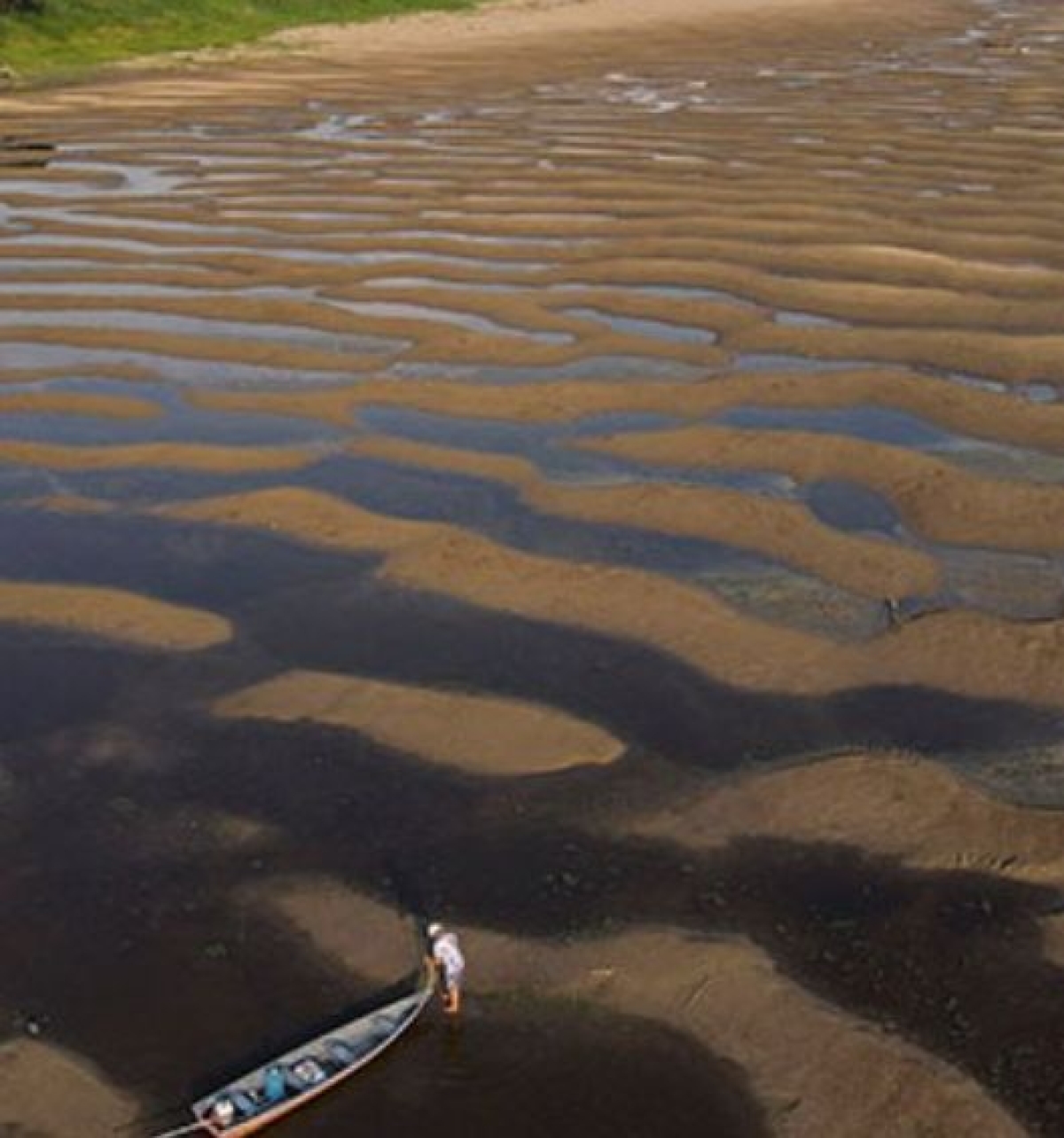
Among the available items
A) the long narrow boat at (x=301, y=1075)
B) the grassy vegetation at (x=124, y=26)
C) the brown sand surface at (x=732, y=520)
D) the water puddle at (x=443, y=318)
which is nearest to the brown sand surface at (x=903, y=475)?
the brown sand surface at (x=732, y=520)

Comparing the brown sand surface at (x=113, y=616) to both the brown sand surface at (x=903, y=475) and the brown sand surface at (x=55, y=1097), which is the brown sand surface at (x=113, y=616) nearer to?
the brown sand surface at (x=55, y=1097)

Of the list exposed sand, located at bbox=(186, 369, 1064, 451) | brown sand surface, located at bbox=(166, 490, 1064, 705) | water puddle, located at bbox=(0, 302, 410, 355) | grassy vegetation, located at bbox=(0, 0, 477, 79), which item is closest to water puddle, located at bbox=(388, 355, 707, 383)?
exposed sand, located at bbox=(186, 369, 1064, 451)

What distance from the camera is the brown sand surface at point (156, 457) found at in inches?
539

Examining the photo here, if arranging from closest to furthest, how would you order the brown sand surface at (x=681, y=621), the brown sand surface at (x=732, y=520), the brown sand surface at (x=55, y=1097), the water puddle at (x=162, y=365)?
Answer: 1. the brown sand surface at (x=55, y=1097)
2. the brown sand surface at (x=681, y=621)
3. the brown sand surface at (x=732, y=520)
4. the water puddle at (x=162, y=365)

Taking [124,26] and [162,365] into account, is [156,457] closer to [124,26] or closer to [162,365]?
[162,365]

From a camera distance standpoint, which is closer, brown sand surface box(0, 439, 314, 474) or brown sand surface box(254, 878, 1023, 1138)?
brown sand surface box(254, 878, 1023, 1138)

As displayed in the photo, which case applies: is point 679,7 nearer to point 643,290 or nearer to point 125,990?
point 643,290

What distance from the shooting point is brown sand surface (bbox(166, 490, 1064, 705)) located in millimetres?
10000

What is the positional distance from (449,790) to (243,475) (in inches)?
208

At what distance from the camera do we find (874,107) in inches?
1278

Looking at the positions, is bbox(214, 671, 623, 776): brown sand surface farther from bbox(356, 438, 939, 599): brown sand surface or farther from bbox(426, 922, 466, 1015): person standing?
bbox(356, 438, 939, 599): brown sand surface

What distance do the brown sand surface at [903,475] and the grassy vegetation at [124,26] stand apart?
2944 centimetres

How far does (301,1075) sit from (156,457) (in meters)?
8.01

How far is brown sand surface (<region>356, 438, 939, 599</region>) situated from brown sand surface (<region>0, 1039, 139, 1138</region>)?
6.10 m
